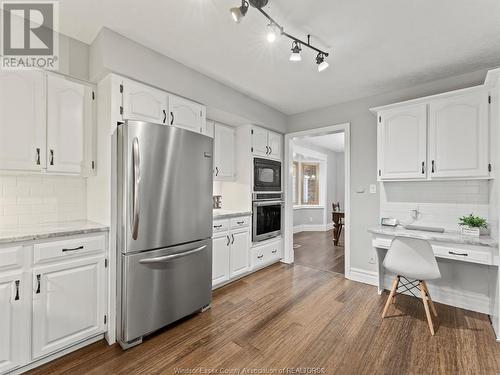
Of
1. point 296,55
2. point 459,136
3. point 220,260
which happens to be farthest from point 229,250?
point 459,136

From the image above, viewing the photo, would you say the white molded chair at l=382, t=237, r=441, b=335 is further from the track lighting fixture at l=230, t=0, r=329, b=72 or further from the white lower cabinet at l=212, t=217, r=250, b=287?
the track lighting fixture at l=230, t=0, r=329, b=72

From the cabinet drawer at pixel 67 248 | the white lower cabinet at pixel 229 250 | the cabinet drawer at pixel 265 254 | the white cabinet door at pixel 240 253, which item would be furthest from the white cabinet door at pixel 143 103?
the cabinet drawer at pixel 265 254

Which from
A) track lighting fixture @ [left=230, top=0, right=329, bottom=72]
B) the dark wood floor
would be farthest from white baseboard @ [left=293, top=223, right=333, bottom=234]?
track lighting fixture @ [left=230, top=0, right=329, bottom=72]

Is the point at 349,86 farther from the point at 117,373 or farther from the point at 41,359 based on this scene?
the point at 41,359

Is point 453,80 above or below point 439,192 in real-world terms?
above

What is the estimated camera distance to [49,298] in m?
1.75

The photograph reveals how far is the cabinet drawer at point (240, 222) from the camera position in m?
3.25

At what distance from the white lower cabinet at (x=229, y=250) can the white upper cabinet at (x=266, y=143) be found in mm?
1076

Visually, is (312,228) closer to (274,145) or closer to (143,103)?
(274,145)

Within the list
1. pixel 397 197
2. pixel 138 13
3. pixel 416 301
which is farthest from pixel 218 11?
pixel 416 301

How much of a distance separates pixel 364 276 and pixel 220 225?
210 cm

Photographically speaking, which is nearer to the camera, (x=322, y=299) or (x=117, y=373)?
(x=117, y=373)

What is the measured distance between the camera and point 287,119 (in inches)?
168

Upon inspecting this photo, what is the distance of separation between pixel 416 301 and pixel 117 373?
9.92 feet
